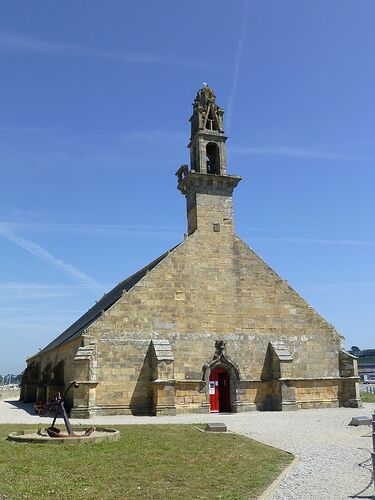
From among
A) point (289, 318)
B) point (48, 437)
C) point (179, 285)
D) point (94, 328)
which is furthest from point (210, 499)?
point (289, 318)

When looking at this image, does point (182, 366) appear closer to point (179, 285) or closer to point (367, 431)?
point (179, 285)

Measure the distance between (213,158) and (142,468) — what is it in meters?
23.6

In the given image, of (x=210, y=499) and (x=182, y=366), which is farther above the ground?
(x=182, y=366)

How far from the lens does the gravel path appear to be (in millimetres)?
8383

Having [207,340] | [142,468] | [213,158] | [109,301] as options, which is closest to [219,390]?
[207,340]

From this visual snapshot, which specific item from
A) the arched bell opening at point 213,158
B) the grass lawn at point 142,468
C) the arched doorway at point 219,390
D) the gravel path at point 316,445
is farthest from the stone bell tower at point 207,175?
the grass lawn at point 142,468

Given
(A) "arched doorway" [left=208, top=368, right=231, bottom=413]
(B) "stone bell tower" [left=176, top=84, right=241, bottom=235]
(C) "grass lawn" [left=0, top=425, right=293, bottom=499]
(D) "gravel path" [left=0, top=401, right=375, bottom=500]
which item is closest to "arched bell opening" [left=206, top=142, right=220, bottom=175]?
(B) "stone bell tower" [left=176, top=84, right=241, bottom=235]

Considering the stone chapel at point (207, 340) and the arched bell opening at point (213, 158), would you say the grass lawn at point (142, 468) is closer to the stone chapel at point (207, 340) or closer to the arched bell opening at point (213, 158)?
the stone chapel at point (207, 340)

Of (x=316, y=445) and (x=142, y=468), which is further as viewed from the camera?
(x=316, y=445)

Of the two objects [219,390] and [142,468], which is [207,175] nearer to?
[219,390]

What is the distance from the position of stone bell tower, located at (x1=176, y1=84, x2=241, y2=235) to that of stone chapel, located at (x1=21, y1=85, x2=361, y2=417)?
7 centimetres

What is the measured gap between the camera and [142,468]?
9969 millimetres

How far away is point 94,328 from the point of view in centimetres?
2359

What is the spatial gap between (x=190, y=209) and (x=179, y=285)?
5850 millimetres
